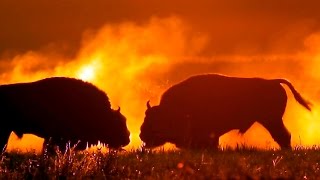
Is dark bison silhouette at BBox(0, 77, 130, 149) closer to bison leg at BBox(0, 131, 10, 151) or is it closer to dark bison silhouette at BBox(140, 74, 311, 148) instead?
bison leg at BBox(0, 131, 10, 151)

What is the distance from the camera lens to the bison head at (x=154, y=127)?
68.7 feet

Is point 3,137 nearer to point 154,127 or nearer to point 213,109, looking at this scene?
point 154,127

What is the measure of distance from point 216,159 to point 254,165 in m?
0.99

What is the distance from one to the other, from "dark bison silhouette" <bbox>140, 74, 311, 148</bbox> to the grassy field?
23.4 ft

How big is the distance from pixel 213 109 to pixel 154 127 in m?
1.96

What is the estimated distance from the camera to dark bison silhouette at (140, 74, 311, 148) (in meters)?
20.3

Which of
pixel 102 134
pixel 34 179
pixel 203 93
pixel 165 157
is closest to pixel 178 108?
pixel 203 93

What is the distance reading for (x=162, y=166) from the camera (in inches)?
424

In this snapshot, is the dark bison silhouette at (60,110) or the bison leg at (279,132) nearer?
the dark bison silhouette at (60,110)

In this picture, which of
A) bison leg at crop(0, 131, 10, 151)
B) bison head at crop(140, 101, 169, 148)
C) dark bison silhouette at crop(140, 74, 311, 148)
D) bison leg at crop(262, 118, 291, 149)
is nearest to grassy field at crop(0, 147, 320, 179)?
bison leg at crop(0, 131, 10, 151)

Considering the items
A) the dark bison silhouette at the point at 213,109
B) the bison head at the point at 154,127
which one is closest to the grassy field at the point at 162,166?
the dark bison silhouette at the point at 213,109

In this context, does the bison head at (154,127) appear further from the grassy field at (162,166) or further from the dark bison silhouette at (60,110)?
the grassy field at (162,166)

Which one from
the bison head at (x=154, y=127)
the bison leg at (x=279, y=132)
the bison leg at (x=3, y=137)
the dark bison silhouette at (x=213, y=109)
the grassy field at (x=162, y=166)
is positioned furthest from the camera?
the bison head at (x=154, y=127)

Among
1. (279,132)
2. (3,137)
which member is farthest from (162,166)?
(279,132)
